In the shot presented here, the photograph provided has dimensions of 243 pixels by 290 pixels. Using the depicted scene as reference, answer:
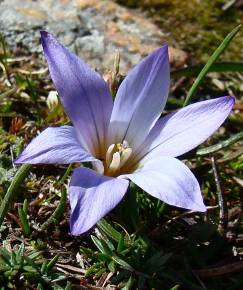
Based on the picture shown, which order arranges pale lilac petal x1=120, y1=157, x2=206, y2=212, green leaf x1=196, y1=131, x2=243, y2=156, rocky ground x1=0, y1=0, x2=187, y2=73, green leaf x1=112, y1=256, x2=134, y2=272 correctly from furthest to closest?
rocky ground x1=0, y1=0, x2=187, y2=73
green leaf x1=196, y1=131, x2=243, y2=156
green leaf x1=112, y1=256, x2=134, y2=272
pale lilac petal x1=120, y1=157, x2=206, y2=212

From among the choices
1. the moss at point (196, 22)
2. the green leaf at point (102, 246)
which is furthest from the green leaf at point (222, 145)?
the moss at point (196, 22)

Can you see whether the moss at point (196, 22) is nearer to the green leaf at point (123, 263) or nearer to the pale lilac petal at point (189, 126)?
the pale lilac petal at point (189, 126)

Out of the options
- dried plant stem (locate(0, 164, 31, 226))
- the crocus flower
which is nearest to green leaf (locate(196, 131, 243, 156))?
the crocus flower

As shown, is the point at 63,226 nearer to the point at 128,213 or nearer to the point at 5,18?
the point at 128,213

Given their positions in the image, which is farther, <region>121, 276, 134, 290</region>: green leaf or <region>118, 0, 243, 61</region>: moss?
<region>118, 0, 243, 61</region>: moss

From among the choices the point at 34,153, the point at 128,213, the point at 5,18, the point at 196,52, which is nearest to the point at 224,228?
the point at 128,213

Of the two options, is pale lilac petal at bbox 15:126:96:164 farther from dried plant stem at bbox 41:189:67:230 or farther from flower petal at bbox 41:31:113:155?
dried plant stem at bbox 41:189:67:230

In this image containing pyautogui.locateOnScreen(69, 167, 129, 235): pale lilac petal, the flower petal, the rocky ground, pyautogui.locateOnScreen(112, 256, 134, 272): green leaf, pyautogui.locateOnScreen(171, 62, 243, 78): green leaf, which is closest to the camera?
pyautogui.locateOnScreen(69, 167, 129, 235): pale lilac petal
